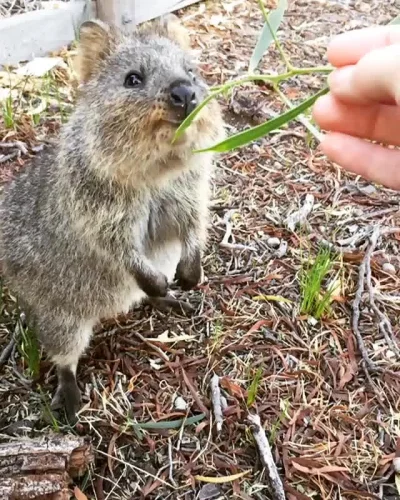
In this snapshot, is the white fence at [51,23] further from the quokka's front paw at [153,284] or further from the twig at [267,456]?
the twig at [267,456]

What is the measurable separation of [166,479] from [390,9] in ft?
14.3

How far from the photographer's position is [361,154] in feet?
6.65

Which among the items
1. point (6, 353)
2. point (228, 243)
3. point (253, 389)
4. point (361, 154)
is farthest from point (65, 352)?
point (361, 154)

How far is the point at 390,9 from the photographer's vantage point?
5.70 m

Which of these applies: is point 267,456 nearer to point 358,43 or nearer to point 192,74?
point 192,74

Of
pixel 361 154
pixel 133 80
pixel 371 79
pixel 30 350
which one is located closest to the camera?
pixel 371 79

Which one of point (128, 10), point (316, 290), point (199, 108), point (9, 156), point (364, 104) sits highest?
point (199, 108)

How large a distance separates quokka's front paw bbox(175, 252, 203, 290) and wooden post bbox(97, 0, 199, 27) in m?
2.36

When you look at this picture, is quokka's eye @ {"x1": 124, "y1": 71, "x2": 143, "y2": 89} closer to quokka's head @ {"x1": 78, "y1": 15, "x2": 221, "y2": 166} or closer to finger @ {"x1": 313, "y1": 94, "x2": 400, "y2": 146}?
quokka's head @ {"x1": 78, "y1": 15, "x2": 221, "y2": 166}

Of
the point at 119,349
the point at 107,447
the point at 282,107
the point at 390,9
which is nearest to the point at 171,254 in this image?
A: the point at 119,349

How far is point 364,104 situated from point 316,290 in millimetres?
1410

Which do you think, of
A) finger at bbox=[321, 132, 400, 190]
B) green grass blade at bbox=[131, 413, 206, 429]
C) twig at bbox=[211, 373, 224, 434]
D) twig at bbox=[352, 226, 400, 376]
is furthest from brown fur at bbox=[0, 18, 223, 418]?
twig at bbox=[352, 226, 400, 376]

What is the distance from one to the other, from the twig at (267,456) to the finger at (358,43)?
59.0 inches

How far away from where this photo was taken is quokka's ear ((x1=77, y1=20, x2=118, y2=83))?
9.21 ft
